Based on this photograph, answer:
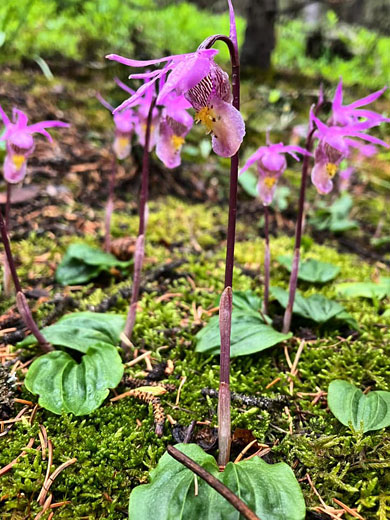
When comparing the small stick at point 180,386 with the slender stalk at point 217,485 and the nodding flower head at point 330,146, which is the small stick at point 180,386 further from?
the nodding flower head at point 330,146

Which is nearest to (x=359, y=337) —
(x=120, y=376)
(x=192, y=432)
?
(x=192, y=432)

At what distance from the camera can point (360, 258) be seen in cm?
336

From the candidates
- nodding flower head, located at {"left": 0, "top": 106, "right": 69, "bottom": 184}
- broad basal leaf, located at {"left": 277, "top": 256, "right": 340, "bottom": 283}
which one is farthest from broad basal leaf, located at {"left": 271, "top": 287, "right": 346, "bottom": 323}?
nodding flower head, located at {"left": 0, "top": 106, "right": 69, "bottom": 184}

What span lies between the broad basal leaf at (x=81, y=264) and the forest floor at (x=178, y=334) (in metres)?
0.06

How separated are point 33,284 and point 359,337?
191cm

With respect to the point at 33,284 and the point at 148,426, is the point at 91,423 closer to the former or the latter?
the point at 148,426

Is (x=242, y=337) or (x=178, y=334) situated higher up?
(x=242, y=337)

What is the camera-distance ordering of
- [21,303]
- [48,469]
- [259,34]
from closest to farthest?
[48,469] < [21,303] < [259,34]

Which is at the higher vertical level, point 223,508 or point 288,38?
point 288,38

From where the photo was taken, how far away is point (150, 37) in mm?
6473

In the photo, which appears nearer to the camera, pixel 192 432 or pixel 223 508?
pixel 223 508

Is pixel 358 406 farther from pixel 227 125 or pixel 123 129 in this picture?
pixel 123 129

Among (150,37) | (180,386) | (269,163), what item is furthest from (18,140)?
(150,37)

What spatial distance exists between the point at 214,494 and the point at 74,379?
A: 2.38 feet
